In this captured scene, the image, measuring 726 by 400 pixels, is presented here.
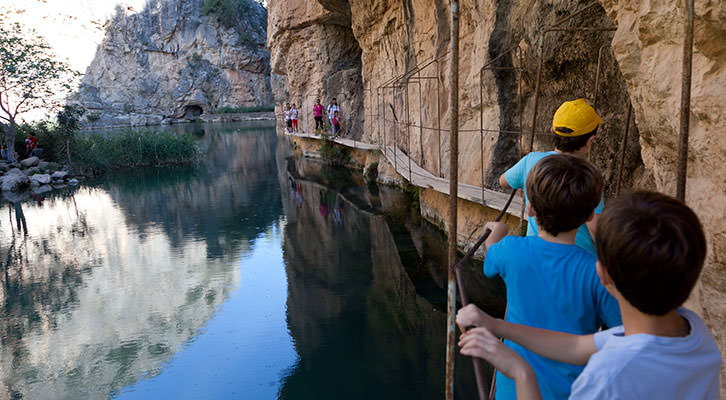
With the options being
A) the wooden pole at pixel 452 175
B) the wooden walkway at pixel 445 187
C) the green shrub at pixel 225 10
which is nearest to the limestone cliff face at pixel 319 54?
the wooden walkway at pixel 445 187

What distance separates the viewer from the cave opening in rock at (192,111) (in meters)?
48.4

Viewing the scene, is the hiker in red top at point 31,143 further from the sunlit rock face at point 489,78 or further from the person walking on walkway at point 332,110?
the sunlit rock face at point 489,78

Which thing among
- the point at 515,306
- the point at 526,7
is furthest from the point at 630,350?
the point at 526,7

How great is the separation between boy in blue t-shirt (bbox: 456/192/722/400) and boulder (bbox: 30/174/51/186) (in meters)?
16.7

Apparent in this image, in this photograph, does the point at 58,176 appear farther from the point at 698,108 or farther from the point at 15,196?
the point at 698,108

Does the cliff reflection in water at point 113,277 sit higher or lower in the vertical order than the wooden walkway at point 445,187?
lower

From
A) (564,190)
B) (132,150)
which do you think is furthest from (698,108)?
(132,150)

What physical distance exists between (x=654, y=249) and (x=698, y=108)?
160 cm

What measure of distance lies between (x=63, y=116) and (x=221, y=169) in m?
6.20

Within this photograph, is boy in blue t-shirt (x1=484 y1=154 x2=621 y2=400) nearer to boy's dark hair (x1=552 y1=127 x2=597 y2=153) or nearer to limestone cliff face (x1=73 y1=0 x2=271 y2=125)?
boy's dark hair (x1=552 y1=127 x2=597 y2=153)

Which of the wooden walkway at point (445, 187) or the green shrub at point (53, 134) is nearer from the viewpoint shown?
the wooden walkway at point (445, 187)

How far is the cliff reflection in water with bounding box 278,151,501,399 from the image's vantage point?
4070mm

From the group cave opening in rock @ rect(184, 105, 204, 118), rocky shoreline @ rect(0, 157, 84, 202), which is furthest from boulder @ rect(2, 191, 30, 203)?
cave opening in rock @ rect(184, 105, 204, 118)

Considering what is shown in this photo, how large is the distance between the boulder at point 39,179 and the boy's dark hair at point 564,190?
1632cm
